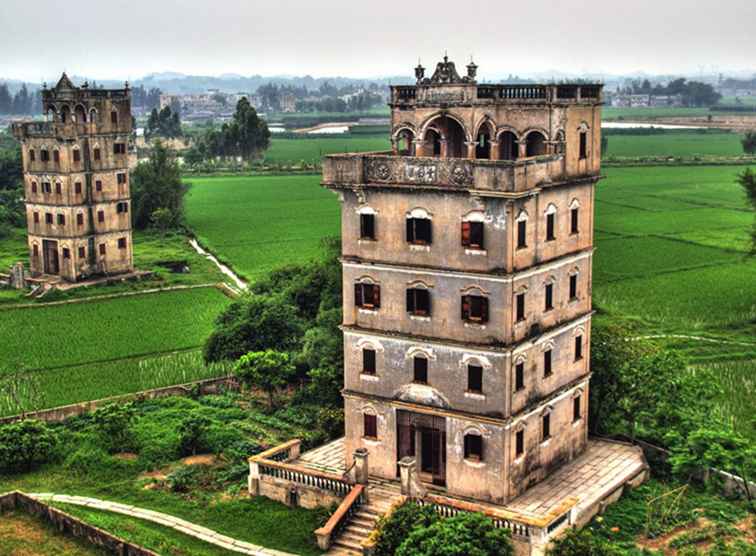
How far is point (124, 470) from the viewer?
124ft

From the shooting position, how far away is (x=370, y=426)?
35625mm

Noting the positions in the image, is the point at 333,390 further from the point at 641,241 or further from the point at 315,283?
the point at 641,241

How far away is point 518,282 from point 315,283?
23082 mm

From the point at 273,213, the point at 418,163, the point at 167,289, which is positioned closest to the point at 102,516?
the point at 418,163

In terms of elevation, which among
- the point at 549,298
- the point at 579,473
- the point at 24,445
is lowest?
the point at 579,473

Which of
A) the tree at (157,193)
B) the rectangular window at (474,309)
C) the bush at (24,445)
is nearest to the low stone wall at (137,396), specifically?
the bush at (24,445)

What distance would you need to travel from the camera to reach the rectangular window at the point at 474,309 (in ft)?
108

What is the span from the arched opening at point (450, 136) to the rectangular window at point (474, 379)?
813cm

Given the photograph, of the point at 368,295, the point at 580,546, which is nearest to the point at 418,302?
the point at 368,295

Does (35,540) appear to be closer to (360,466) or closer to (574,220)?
(360,466)

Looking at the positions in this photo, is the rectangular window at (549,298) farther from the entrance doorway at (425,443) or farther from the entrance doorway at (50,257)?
the entrance doorway at (50,257)

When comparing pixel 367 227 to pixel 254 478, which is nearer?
pixel 367 227

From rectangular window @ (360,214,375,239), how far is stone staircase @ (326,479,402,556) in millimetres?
8213

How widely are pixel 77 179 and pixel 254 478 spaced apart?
140 feet
